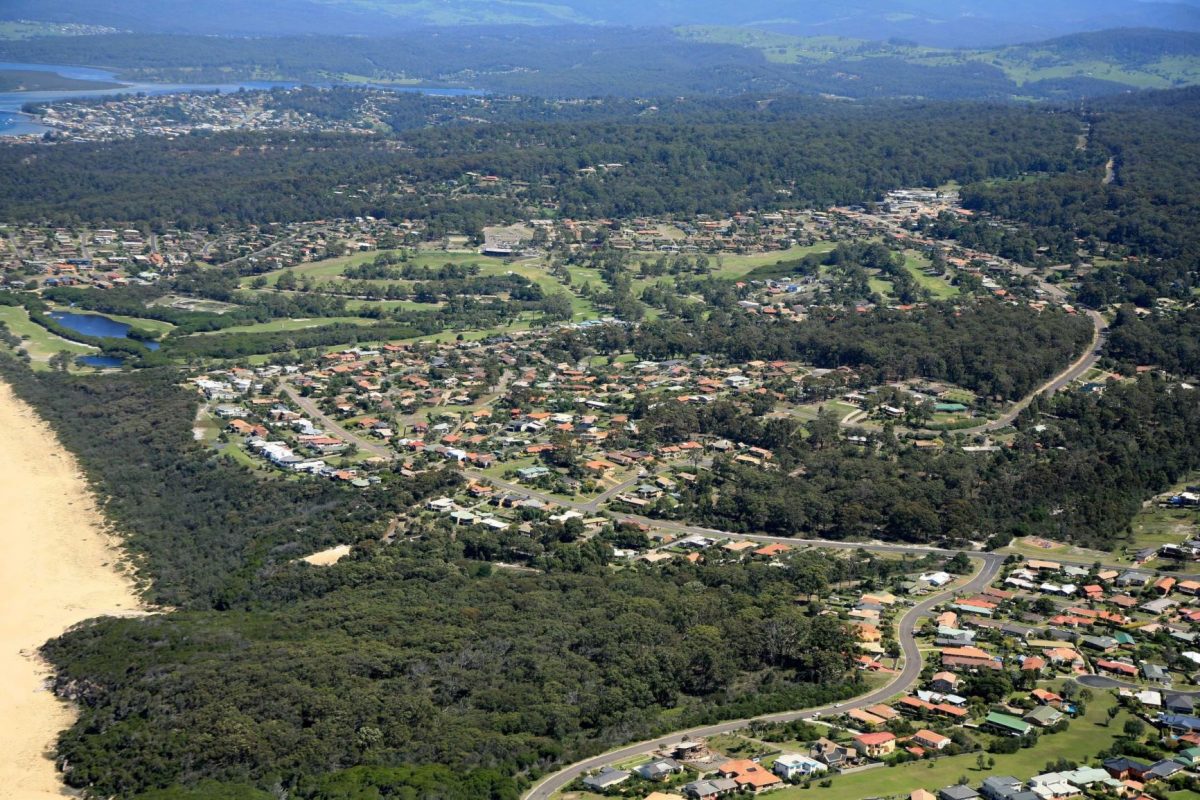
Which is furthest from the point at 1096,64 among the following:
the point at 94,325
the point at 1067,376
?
the point at 94,325

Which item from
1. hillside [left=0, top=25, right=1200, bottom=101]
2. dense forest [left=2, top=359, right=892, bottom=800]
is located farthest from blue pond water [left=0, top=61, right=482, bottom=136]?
dense forest [left=2, top=359, right=892, bottom=800]

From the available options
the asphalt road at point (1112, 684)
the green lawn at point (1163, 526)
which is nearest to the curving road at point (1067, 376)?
the green lawn at point (1163, 526)

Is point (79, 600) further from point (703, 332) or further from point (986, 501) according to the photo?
point (703, 332)

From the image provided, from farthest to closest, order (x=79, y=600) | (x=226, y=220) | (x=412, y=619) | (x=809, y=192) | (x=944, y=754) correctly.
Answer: (x=809, y=192), (x=226, y=220), (x=79, y=600), (x=412, y=619), (x=944, y=754)

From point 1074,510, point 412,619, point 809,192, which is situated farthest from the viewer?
point 809,192

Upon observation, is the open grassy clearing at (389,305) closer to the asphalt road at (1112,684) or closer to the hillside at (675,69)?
the asphalt road at (1112,684)

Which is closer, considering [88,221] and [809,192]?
[88,221]

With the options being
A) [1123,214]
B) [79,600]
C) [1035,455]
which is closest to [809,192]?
[1123,214]
